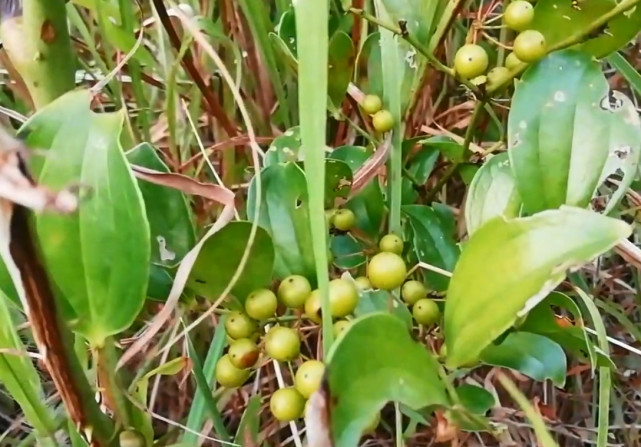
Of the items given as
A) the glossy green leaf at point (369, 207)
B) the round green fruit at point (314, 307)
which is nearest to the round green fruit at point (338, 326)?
the round green fruit at point (314, 307)

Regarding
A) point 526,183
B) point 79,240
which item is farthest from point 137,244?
point 526,183

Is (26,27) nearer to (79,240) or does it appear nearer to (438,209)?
(79,240)

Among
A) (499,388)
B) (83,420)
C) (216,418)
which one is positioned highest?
(83,420)

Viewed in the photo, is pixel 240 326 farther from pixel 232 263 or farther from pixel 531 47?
pixel 531 47

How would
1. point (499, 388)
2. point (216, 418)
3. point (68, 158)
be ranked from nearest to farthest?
1. point (68, 158)
2. point (216, 418)
3. point (499, 388)

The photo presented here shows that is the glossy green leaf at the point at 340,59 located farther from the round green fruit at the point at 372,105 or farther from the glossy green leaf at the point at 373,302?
the glossy green leaf at the point at 373,302

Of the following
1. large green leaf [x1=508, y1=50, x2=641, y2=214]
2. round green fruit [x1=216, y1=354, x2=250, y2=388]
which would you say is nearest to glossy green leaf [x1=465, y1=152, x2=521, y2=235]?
large green leaf [x1=508, y1=50, x2=641, y2=214]
